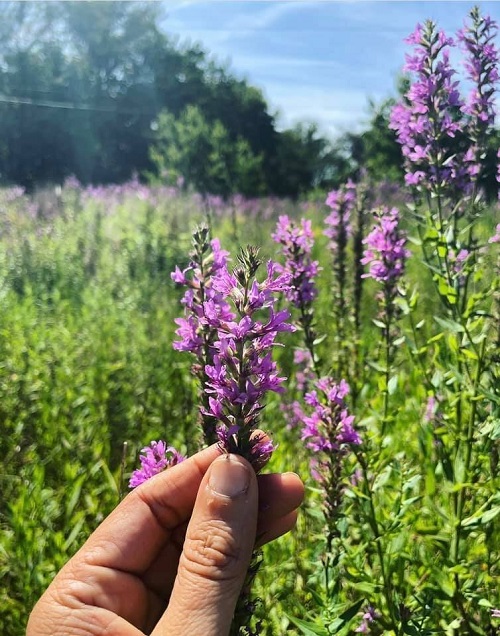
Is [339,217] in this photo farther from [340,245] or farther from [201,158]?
[201,158]

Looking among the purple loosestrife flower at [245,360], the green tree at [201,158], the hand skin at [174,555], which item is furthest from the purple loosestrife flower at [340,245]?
the green tree at [201,158]

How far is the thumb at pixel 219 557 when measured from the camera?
4.54ft

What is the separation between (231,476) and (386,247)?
5.93ft

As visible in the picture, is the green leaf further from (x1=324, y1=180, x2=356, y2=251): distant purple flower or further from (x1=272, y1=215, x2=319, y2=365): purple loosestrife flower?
(x1=324, y1=180, x2=356, y2=251): distant purple flower

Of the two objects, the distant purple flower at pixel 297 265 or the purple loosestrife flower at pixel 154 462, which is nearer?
the purple loosestrife flower at pixel 154 462

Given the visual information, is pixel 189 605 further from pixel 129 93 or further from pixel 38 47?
pixel 129 93

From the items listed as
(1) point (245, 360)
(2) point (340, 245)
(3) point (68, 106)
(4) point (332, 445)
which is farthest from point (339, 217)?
(3) point (68, 106)

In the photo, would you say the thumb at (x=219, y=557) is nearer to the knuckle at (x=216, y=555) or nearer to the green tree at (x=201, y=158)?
the knuckle at (x=216, y=555)

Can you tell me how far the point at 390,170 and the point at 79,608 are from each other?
18183 millimetres

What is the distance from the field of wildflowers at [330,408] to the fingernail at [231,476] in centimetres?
6

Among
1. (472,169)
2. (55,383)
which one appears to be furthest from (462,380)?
(55,383)

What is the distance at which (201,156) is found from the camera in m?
14.0

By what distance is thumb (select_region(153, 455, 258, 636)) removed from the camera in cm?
138

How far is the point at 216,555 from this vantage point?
1.42 meters
